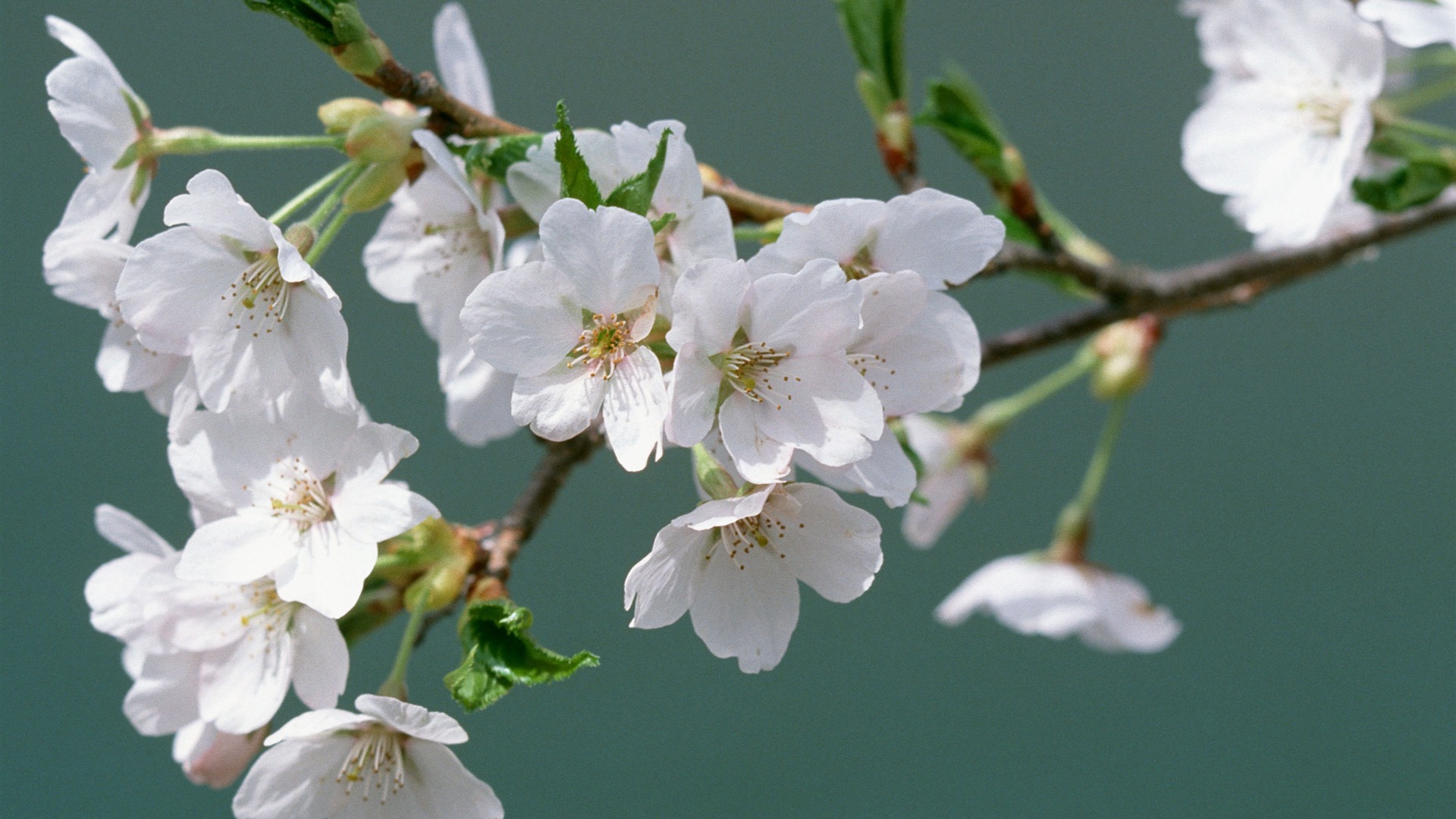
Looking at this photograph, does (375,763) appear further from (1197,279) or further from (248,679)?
(1197,279)

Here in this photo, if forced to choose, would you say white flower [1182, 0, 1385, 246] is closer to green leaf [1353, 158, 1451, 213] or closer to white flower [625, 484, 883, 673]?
green leaf [1353, 158, 1451, 213]

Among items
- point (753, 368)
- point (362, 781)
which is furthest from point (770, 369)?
point (362, 781)

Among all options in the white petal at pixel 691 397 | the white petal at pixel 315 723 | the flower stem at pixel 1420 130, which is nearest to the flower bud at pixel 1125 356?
the flower stem at pixel 1420 130

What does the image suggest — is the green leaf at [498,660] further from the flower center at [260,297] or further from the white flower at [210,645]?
the flower center at [260,297]

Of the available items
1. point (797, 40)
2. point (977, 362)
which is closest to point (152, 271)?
→ point (977, 362)

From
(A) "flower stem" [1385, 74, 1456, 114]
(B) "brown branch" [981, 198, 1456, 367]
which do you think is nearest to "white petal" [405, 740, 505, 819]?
(B) "brown branch" [981, 198, 1456, 367]
